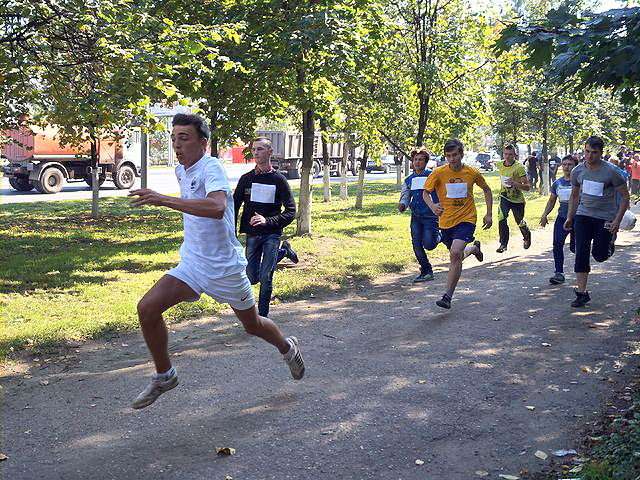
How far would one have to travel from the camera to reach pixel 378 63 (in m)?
15.4

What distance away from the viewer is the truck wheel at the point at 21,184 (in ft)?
89.3

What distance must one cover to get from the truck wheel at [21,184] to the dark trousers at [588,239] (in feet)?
74.3

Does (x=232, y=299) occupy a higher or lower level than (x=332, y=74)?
lower

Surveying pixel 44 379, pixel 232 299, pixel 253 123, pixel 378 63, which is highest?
pixel 378 63

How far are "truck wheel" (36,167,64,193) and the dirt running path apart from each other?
65.5 ft

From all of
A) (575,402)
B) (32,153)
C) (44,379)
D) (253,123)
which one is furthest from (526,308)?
(32,153)

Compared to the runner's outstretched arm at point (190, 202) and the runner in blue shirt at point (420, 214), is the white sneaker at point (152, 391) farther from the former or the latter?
the runner in blue shirt at point (420, 214)

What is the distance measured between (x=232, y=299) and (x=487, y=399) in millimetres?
1994

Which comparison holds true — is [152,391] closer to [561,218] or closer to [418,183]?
[418,183]

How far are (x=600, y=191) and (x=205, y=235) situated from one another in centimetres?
557

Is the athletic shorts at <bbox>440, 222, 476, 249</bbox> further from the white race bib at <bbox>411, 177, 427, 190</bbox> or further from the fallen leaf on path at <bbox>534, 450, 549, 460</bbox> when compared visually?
the fallen leaf on path at <bbox>534, 450, 549, 460</bbox>

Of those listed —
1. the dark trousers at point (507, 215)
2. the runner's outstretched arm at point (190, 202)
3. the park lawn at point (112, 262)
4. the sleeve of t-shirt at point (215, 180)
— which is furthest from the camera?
the dark trousers at point (507, 215)

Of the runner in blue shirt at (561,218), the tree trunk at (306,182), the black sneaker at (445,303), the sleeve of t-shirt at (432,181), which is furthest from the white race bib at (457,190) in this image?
the tree trunk at (306,182)

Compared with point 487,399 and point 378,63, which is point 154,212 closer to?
point 378,63
